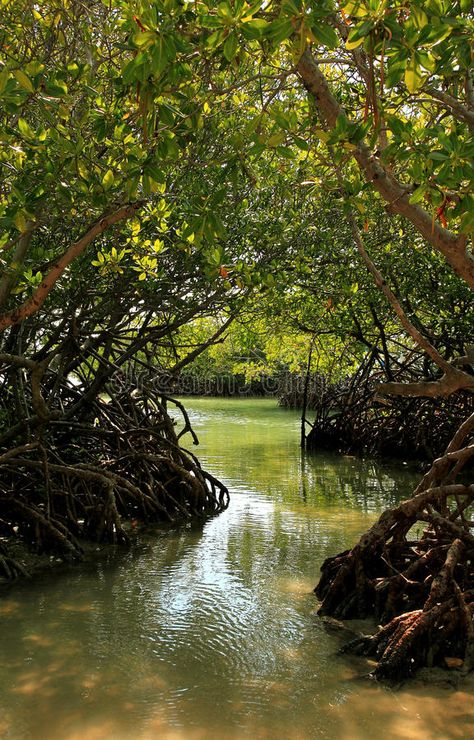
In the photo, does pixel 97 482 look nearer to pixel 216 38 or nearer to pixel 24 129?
pixel 24 129

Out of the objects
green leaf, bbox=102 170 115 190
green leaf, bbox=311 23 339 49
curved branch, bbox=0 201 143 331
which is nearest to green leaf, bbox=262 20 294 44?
green leaf, bbox=311 23 339 49

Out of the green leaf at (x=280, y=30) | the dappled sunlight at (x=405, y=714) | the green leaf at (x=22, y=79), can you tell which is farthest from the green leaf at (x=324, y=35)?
the dappled sunlight at (x=405, y=714)

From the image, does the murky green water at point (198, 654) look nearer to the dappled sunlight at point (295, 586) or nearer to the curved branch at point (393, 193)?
the dappled sunlight at point (295, 586)

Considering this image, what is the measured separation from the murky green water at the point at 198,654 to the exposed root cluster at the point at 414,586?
0.18m

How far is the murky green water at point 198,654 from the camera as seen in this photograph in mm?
3350

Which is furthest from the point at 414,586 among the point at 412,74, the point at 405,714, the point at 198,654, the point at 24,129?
the point at 24,129

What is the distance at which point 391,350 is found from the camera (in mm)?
14477

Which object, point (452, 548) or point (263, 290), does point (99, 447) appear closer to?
point (263, 290)

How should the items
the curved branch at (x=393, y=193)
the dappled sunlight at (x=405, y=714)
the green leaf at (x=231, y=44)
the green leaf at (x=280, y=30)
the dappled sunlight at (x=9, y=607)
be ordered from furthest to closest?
the dappled sunlight at (x=9, y=607) → the dappled sunlight at (x=405, y=714) → the curved branch at (x=393, y=193) → the green leaf at (x=231, y=44) → the green leaf at (x=280, y=30)

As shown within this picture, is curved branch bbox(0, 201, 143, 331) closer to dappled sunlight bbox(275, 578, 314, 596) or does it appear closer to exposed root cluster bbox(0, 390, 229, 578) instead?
exposed root cluster bbox(0, 390, 229, 578)

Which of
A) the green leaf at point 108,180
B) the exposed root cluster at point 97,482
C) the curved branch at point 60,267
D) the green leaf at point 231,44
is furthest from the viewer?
the exposed root cluster at point 97,482

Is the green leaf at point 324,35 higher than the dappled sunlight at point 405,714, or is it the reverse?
the green leaf at point 324,35

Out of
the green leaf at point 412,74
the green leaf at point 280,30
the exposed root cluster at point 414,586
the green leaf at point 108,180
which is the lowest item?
the exposed root cluster at point 414,586

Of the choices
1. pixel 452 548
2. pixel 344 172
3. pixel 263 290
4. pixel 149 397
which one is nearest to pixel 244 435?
pixel 149 397
